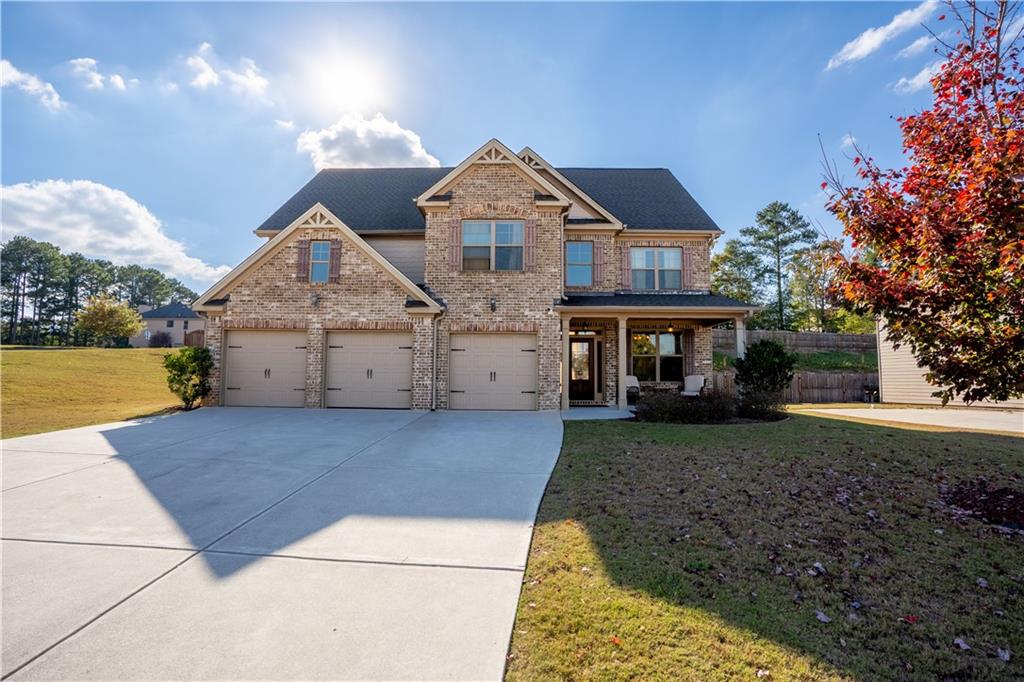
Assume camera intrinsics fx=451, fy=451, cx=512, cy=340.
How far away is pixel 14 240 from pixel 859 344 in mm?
97625

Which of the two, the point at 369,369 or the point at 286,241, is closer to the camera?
the point at 369,369

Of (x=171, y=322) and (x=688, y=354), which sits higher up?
(x=171, y=322)

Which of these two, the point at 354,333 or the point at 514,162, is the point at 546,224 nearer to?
the point at 514,162

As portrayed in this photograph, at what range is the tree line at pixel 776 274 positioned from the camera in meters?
34.8

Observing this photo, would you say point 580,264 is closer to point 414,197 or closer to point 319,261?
point 414,197

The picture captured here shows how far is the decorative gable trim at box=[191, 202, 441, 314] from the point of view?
504 inches

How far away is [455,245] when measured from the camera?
1341 cm

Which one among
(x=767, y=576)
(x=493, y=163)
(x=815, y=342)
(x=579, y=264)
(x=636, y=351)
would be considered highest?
(x=493, y=163)

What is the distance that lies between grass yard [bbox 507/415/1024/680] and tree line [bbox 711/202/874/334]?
3094 cm

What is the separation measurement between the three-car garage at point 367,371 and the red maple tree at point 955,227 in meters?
8.85

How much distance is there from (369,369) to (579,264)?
24.4 ft

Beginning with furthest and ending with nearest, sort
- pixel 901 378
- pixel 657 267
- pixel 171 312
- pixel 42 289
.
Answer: pixel 42 289 < pixel 171 312 < pixel 901 378 < pixel 657 267

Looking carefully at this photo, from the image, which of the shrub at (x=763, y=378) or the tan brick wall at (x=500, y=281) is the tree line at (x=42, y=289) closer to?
the tan brick wall at (x=500, y=281)

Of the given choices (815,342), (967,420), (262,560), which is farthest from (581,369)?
(815,342)
